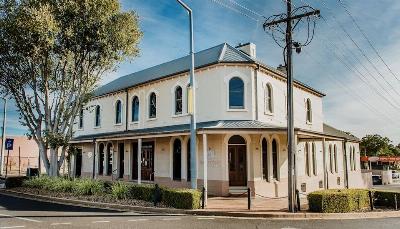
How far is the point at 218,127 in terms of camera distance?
57.4 feet

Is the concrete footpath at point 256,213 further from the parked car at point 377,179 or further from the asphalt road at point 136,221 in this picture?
the parked car at point 377,179

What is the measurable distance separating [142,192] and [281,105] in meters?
11.2

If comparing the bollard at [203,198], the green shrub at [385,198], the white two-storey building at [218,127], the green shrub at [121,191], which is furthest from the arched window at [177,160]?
the green shrub at [385,198]

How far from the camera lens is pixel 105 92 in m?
29.0

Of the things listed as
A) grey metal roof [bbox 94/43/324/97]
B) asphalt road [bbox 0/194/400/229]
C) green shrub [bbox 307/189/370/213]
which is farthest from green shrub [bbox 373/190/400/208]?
grey metal roof [bbox 94/43/324/97]

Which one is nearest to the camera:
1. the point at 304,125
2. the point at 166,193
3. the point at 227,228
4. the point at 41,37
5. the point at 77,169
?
the point at 227,228

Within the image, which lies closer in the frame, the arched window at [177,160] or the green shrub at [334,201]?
the green shrub at [334,201]

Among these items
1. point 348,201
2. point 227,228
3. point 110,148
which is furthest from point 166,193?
point 110,148

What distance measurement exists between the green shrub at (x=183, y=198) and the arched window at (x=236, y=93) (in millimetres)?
7151

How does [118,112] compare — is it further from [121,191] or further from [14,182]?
[121,191]

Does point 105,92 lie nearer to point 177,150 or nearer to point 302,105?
point 177,150

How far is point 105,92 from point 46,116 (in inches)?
316

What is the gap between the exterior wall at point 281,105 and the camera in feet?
67.3

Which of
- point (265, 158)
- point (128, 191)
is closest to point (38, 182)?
point (128, 191)
